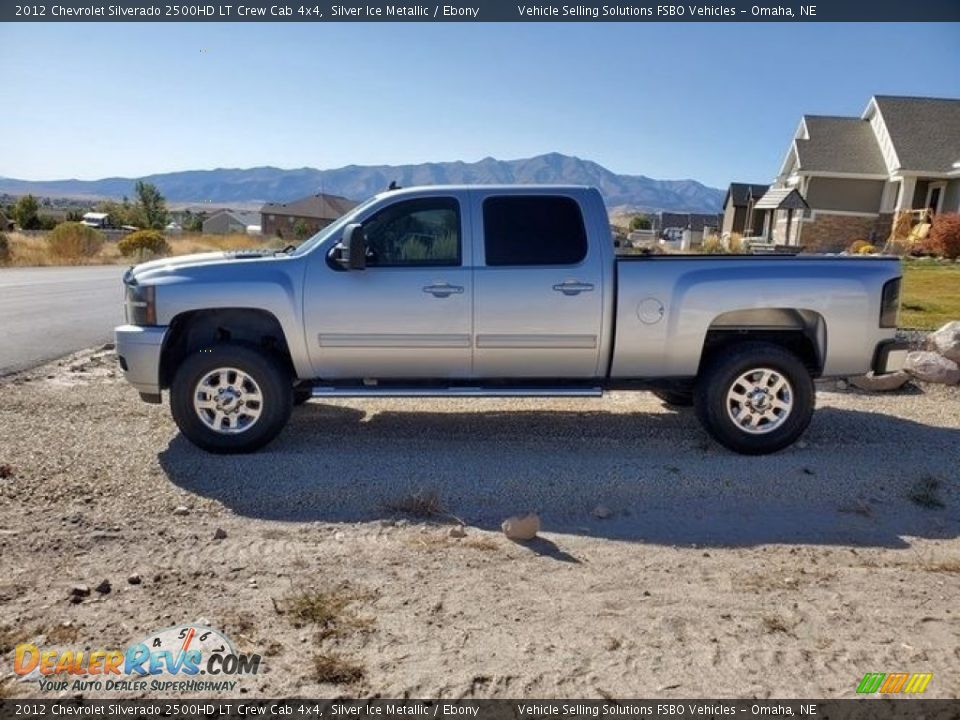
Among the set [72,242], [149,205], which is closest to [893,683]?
[72,242]

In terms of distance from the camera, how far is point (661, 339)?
5.57 m

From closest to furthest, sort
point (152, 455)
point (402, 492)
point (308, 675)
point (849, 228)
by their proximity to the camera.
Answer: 1. point (308, 675)
2. point (402, 492)
3. point (152, 455)
4. point (849, 228)

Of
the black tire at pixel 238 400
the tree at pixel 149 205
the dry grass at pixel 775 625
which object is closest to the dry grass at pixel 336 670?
the dry grass at pixel 775 625

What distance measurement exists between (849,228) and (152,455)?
34.3 m

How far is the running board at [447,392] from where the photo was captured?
5.58 meters

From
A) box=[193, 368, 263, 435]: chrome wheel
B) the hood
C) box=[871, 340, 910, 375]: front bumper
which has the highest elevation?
the hood

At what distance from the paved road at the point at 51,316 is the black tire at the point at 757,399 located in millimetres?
7734

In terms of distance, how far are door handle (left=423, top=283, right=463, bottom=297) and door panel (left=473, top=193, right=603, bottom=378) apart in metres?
0.16

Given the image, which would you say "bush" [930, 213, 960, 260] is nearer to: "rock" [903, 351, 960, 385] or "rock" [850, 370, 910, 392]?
"rock" [903, 351, 960, 385]

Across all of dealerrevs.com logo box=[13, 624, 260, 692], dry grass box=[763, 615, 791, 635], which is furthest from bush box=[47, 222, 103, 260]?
dry grass box=[763, 615, 791, 635]

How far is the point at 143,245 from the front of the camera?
119ft

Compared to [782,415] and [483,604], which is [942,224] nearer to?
[782,415]

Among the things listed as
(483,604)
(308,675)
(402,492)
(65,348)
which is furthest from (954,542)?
(65,348)

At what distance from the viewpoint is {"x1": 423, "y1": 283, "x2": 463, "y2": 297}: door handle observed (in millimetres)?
5500
